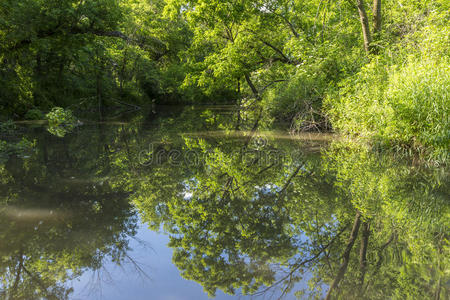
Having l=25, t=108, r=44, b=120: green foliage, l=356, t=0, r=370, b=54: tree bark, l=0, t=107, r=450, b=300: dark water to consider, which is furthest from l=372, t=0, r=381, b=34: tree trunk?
l=25, t=108, r=44, b=120: green foliage

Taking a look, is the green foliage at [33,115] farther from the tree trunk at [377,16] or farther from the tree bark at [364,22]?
the tree trunk at [377,16]

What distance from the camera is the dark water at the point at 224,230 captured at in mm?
2768

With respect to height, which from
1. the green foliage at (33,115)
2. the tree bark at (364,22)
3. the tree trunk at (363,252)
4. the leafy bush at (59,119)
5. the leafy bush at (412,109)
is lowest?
the tree trunk at (363,252)

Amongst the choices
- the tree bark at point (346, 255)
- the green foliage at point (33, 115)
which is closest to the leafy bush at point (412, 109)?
the tree bark at point (346, 255)

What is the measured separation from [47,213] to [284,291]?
3147mm

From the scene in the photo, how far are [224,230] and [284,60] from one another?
49.4 feet

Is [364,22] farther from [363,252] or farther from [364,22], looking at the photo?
[363,252]

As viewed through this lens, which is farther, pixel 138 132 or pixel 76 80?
pixel 76 80

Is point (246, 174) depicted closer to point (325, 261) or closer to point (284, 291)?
point (325, 261)

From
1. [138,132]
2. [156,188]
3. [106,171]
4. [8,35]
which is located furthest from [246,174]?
[8,35]

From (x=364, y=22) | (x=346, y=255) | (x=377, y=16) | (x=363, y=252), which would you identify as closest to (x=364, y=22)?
(x=364, y=22)

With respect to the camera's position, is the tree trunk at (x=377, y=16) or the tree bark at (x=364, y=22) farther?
the tree trunk at (x=377, y=16)

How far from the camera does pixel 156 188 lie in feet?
18.0

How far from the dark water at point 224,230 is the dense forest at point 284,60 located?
1.44 m
